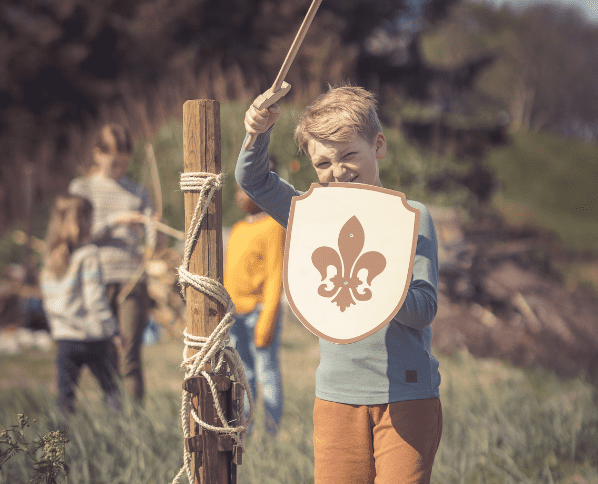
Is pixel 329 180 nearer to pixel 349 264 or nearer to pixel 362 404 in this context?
→ pixel 349 264

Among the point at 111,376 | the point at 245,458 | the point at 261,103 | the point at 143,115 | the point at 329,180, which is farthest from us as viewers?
the point at 143,115

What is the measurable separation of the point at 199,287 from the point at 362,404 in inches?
20.0

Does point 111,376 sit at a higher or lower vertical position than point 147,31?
lower

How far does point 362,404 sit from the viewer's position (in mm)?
1424

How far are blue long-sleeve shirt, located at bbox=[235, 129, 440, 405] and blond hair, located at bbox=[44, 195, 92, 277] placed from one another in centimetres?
192

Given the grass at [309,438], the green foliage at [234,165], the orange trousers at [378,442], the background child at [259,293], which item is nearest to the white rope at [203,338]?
the orange trousers at [378,442]

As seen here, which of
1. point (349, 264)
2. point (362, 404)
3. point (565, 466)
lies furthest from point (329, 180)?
point (565, 466)

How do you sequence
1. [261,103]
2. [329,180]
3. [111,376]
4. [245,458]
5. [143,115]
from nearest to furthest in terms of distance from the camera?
[261,103] → [329,180] → [245,458] → [111,376] → [143,115]

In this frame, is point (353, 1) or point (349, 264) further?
point (353, 1)

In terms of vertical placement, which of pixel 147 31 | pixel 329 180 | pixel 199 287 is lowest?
pixel 199 287

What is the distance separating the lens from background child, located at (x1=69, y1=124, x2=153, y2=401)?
3.14 m

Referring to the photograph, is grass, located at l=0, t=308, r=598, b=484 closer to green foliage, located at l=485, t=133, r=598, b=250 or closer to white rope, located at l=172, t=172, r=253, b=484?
white rope, located at l=172, t=172, r=253, b=484

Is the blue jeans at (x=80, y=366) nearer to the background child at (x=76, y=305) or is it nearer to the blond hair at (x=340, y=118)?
the background child at (x=76, y=305)

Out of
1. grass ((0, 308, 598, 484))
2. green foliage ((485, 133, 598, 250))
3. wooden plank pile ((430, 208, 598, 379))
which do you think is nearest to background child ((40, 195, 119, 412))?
grass ((0, 308, 598, 484))
